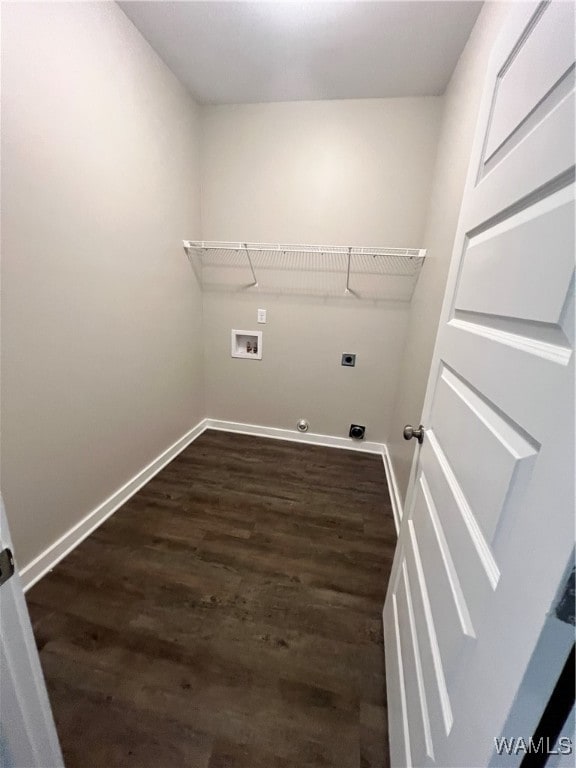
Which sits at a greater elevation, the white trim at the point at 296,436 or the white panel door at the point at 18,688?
the white panel door at the point at 18,688

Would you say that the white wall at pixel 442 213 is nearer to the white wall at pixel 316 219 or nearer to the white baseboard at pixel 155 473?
Answer: the white wall at pixel 316 219

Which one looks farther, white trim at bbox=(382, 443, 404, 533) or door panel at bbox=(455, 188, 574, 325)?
white trim at bbox=(382, 443, 404, 533)

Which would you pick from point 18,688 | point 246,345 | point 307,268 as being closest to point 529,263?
point 18,688

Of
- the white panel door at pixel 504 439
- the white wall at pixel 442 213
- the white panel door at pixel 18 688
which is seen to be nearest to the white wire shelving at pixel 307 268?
the white wall at pixel 442 213

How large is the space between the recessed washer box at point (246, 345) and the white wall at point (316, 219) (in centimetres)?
6

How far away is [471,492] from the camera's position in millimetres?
604

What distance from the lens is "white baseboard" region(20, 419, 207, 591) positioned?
4.64 feet

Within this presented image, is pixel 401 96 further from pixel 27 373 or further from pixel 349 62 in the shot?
pixel 27 373

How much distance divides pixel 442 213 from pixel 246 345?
5.80 ft

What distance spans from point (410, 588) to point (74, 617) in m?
1.41

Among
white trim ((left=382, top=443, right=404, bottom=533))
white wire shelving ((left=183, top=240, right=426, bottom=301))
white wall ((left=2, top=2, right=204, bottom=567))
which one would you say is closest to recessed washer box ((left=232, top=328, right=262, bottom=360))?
white wire shelving ((left=183, top=240, right=426, bottom=301))

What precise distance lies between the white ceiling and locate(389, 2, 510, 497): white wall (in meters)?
0.18

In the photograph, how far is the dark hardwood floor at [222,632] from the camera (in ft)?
3.11

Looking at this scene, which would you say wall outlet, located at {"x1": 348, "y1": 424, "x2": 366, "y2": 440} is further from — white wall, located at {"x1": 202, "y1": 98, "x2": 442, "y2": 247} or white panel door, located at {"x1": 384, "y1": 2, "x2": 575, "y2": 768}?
white panel door, located at {"x1": 384, "y1": 2, "x2": 575, "y2": 768}
